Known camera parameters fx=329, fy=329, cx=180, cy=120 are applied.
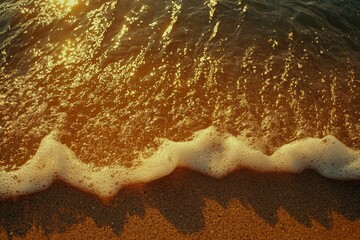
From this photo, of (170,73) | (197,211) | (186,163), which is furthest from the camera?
(170,73)

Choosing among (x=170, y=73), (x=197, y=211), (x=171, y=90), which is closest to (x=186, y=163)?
(x=197, y=211)

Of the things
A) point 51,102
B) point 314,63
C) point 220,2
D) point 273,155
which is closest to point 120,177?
point 51,102

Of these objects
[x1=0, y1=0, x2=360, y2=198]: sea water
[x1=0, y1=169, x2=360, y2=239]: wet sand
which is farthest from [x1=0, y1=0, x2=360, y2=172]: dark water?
[x1=0, y1=169, x2=360, y2=239]: wet sand

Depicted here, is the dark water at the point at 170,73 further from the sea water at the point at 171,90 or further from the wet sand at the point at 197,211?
the wet sand at the point at 197,211

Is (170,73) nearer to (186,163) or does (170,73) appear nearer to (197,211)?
(186,163)

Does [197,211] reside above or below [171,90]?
below

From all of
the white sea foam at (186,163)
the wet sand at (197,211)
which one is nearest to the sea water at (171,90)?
the white sea foam at (186,163)
